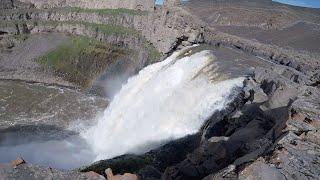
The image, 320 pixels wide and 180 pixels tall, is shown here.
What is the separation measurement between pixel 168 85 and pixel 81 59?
28531 mm

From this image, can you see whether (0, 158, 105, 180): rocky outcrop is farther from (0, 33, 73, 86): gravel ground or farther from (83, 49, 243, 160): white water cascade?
(0, 33, 73, 86): gravel ground

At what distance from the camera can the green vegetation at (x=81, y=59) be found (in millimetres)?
63131

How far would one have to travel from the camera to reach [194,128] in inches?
1226

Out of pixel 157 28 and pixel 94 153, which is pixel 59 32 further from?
pixel 94 153

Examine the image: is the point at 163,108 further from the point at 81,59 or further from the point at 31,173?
the point at 81,59

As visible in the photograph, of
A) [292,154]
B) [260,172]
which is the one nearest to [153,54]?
[292,154]

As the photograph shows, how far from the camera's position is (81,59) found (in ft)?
221

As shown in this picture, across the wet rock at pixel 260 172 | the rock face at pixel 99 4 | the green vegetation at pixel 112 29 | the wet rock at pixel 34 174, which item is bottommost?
the green vegetation at pixel 112 29

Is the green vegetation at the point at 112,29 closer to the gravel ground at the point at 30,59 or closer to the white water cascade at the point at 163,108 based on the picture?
the gravel ground at the point at 30,59

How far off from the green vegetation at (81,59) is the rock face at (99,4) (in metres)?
11.0

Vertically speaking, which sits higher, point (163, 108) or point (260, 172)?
point (260, 172)

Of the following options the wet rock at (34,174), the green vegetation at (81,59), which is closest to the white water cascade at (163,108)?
the green vegetation at (81,59)

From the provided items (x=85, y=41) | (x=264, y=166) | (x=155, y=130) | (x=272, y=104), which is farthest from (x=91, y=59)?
(x=264, y=166)

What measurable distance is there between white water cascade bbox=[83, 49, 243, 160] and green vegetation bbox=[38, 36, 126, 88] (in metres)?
16.2
